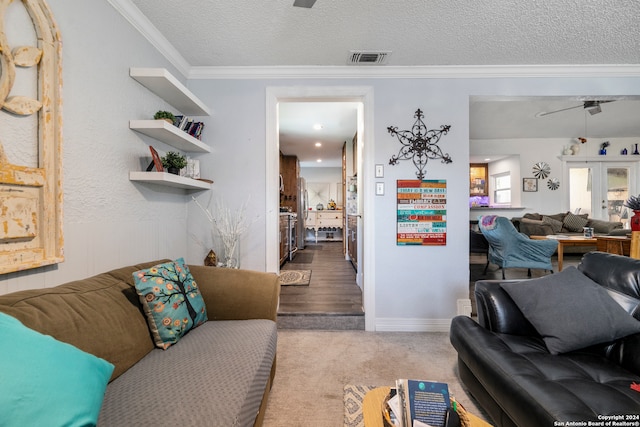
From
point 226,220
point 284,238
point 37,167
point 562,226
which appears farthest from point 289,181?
point 562,226

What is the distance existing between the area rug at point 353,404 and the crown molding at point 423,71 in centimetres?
261

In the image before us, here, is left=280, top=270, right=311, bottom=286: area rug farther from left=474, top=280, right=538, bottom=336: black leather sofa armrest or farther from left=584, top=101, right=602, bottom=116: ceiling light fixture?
left=584, top=101, right=602, bottom=116: ceiling light fixture

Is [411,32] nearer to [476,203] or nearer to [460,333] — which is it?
[460,333]

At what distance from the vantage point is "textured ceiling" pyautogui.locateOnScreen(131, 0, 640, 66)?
182 cm

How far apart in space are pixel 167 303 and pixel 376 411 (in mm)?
1128

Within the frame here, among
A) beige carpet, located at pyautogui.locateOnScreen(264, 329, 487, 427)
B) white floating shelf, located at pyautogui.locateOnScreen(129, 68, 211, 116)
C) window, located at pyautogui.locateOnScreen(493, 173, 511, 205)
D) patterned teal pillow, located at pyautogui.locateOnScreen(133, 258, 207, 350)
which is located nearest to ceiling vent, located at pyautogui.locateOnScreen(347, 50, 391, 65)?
white floating shelf, located at pyautogui.locateOnScreen(129, 68, 211, 116)

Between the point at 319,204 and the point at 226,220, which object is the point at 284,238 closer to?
the point at 226,220

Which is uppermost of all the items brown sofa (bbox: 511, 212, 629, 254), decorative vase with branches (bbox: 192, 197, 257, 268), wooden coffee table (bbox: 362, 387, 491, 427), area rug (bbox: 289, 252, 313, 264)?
decorative vase with branches (bbox: 192, 197, 257, 268)

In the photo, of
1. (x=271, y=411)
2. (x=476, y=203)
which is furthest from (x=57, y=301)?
(x=476, y=203)

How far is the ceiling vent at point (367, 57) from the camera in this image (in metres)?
2.36

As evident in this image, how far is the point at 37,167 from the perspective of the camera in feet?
4.04

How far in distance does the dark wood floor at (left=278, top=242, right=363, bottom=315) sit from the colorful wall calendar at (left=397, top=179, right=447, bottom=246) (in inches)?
36.3

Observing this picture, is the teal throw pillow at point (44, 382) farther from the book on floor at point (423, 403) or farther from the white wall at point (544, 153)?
the white wall at point (544, 153)

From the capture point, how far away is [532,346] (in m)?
1.47
